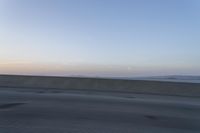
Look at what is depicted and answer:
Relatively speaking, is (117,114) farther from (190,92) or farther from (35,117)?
(190,92)

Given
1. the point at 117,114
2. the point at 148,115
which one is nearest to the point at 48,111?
the point at 117,114

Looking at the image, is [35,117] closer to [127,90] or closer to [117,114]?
[117,114]

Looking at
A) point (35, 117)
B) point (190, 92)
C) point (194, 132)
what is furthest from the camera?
point (190, 92)

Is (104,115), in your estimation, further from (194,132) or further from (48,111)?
(194,132)

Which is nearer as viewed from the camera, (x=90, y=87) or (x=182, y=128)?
(x=182, y=128)

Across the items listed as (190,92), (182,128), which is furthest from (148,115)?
(190,92)

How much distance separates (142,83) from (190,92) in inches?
169

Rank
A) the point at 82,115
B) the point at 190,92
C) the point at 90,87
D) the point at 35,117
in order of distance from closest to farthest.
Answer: the point at 35,117
the point at 82,115
the point at 190,92
the point at 90,87

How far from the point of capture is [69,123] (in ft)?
33.7

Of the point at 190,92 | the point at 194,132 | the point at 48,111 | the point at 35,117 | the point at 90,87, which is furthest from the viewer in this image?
the point at 90,87

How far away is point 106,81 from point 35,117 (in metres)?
18.8

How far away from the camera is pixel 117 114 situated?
Result: 42.3 feet

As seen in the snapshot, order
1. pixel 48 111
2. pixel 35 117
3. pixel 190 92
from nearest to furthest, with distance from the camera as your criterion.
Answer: pixel 35 117
pixel 48 111
pixel 190 92

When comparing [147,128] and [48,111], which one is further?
[48,111]
